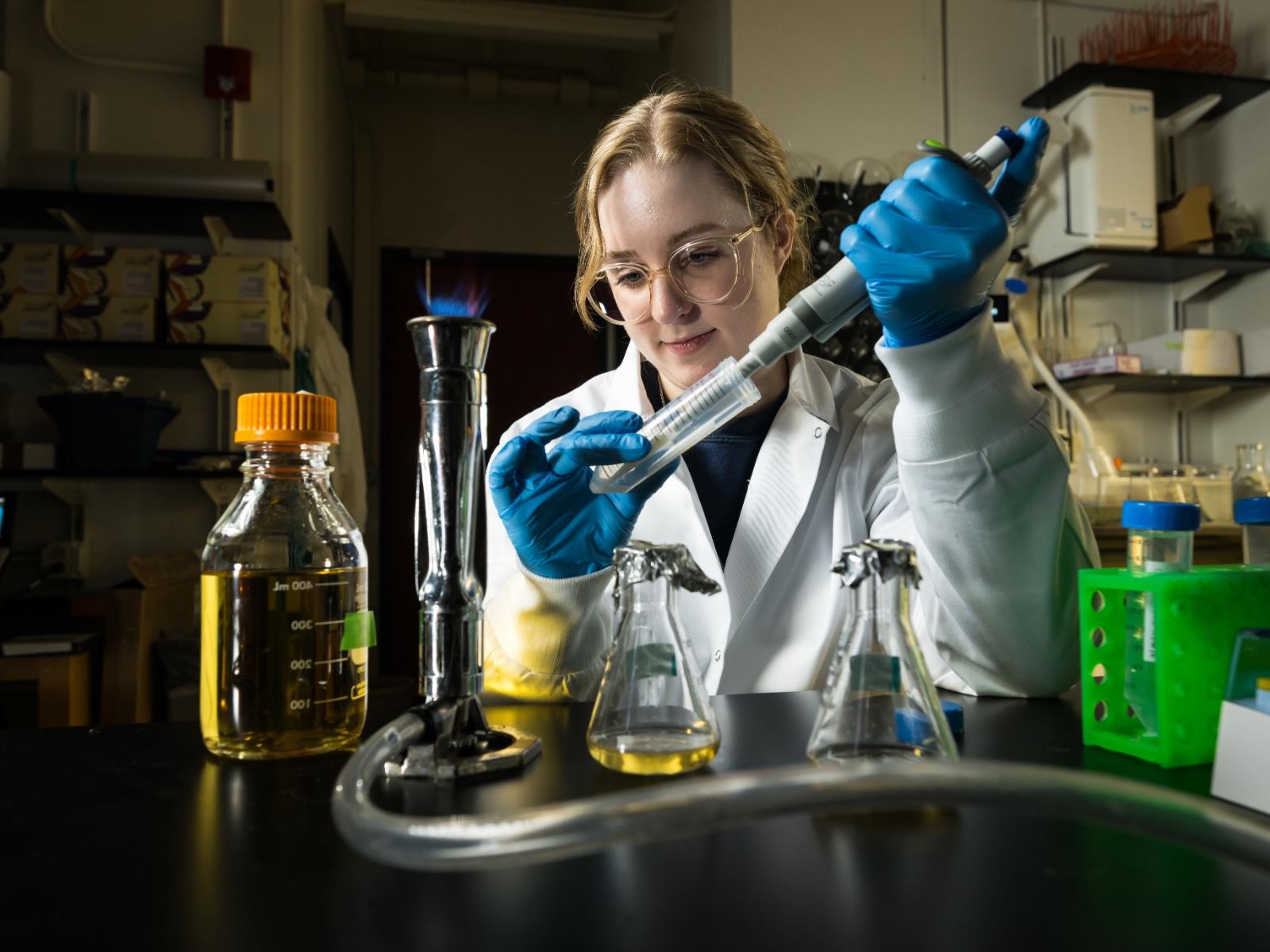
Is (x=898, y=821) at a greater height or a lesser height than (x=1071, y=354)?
lesser

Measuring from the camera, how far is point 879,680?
0.49 meters

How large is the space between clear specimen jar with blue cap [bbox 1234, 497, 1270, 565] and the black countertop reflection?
0.17 metres

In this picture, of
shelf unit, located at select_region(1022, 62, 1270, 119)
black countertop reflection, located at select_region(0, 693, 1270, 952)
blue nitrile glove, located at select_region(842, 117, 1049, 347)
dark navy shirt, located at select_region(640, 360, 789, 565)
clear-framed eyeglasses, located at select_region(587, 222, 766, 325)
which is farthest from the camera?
shelf unit, located at select_region(1022, 62, 1270, 119)

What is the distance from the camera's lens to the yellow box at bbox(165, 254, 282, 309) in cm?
255

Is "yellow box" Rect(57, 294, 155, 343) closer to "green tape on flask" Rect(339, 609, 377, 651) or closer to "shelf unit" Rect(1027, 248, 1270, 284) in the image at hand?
"green tape on flask" Rect(339, 609, 377, 651)

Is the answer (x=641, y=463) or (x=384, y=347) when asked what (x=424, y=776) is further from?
(x=384, y=347)

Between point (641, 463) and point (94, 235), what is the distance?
2660mm

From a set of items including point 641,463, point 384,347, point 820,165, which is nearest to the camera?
point 641,463

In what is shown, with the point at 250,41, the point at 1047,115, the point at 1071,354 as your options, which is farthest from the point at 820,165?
the point at 250,41

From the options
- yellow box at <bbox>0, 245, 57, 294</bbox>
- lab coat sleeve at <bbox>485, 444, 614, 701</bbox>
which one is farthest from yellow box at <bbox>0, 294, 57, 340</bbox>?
lab coat sleeve at <bbox>485, 444, 614, 701</bbox>

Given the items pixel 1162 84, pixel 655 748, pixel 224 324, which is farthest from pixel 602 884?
pixel 1162 84

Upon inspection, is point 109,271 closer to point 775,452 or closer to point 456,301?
point 775,452

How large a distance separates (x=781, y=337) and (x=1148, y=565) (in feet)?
1.03

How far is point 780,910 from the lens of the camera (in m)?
0.36
